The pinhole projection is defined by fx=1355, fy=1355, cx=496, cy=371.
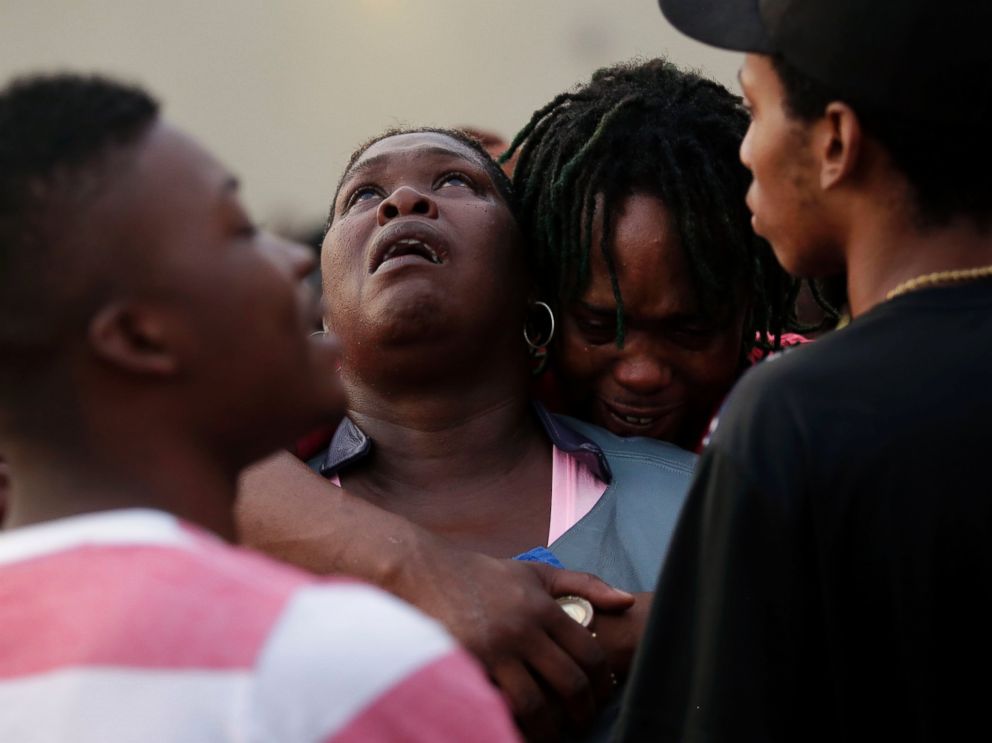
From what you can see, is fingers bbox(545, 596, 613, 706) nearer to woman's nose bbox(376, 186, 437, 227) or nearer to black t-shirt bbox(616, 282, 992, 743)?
black t-shirt bbox(616, 282, 992, 743)

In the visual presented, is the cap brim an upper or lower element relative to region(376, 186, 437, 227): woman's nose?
upper

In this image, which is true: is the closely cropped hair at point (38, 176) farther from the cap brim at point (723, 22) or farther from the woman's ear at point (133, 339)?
the cap brim at point (723, 22)

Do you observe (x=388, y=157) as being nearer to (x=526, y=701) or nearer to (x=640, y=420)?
(x=640, y=420)

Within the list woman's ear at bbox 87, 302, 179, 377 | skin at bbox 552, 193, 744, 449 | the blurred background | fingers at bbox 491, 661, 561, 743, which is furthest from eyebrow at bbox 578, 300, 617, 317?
the blurred background

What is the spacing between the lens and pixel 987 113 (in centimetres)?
172

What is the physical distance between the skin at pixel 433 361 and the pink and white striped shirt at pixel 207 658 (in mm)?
1374

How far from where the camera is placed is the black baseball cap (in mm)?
1697

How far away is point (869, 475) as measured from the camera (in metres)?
1.60

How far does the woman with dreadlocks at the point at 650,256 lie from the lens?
297 cm

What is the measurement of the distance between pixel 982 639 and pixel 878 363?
0.35 meters

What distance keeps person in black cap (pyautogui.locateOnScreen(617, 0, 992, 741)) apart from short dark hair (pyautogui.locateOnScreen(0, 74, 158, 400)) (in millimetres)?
817

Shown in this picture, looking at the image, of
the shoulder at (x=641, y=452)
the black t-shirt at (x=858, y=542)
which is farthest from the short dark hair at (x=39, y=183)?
the shoulder at (x=641, y=452)

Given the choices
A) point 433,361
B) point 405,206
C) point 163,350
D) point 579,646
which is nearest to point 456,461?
point 433,361

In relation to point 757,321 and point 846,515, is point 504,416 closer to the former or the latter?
point 757,321
